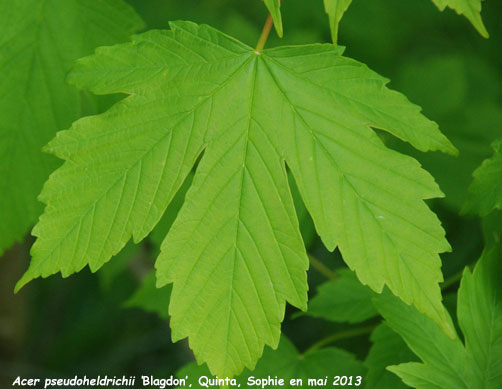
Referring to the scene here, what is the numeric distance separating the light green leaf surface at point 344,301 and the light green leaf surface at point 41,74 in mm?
677

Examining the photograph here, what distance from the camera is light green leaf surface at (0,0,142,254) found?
3.51 ft

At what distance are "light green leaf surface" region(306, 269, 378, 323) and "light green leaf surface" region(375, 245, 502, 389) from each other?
0.17 meters

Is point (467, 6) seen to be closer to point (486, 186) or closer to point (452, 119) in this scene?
point (486, 186)

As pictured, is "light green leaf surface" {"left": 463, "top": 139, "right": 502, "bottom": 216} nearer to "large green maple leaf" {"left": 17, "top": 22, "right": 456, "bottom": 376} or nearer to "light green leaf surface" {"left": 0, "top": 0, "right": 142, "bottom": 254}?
"large green maple leaf" {"left": 17, "top": 22, "right": 456, "bottom": 376}

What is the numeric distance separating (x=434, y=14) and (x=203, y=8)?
1101 mm

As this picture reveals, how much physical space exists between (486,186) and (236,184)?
46cm

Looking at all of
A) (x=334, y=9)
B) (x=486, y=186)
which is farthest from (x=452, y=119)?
(x=334, y=9)

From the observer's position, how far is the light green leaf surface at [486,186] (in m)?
0.94

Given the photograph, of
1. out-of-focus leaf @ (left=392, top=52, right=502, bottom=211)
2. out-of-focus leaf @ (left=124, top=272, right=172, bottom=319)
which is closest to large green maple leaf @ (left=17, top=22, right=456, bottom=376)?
out-of-focus leaf @ (left=124, top=272, right=172, bottom=319)

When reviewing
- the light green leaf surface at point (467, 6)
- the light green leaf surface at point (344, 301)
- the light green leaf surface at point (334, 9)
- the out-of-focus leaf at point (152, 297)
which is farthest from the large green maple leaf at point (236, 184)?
the out-of-focus leaf at point (152, 297)

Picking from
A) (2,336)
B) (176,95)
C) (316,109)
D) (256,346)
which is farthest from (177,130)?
(2,336)

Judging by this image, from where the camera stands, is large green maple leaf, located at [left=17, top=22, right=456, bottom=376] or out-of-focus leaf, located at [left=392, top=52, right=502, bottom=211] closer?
large green maple leaf, located at [left=17, top=22, right=456, bottom=376]

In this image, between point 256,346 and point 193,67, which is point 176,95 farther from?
point 256,346

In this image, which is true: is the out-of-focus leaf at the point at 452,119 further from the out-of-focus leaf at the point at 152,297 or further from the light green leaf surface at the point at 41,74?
the light green leaf surface at the point at 41,74
